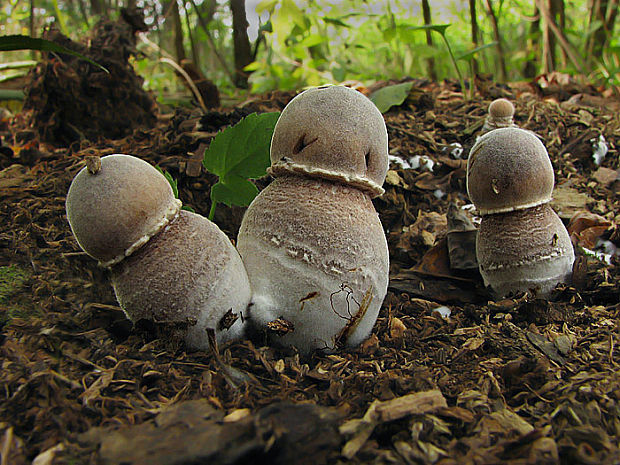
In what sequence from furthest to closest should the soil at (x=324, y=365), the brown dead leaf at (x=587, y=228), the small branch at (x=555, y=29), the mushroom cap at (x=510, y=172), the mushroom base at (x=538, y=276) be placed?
the small branch at (x=555, y=29)
the brown dead leaf at (x=587, y=228)
the mushroom base at (x=538, y=276)
the mushroom cap at (x=510, y=172)
the soil at (x=324, y=365)

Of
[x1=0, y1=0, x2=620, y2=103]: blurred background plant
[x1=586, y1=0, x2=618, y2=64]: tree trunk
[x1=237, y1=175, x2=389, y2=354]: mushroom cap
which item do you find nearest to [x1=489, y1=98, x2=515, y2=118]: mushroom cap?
[x1=0, y1=0, x2=620, y2=103]: blurred background plant

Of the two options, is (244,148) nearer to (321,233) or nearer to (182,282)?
(321,233)

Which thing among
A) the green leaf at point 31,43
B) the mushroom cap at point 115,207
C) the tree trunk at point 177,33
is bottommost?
the mushroom cap at point 115,207

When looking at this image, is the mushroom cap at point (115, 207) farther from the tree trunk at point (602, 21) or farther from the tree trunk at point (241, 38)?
the tree trunk at point (602, 21)

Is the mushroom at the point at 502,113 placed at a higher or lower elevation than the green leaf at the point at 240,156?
lower

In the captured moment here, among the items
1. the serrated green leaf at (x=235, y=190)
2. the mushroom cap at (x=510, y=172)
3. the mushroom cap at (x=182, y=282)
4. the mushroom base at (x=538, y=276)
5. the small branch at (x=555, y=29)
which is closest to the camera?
the mushroom cap at (x=182, y=282)

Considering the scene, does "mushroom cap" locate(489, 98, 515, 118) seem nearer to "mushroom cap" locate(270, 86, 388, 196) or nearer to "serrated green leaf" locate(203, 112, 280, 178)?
"mushroom cap" locate(270, 86, 388, 196)

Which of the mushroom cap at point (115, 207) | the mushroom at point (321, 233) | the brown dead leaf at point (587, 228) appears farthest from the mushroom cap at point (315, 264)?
the brown dead leaf at point (587, 228)
